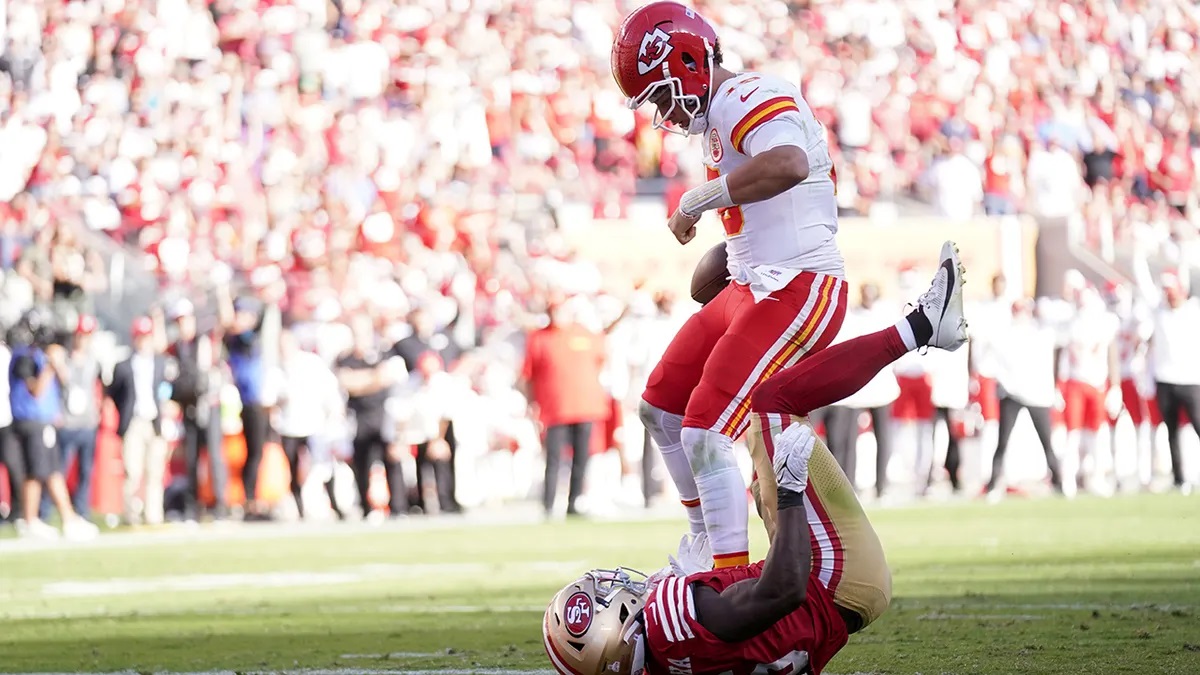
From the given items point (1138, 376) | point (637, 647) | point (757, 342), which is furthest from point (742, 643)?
point (1138, 376)

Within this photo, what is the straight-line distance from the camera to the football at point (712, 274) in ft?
23.5

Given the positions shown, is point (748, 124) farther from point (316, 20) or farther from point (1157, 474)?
point (316, 20)

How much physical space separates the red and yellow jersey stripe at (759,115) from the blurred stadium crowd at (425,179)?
9833 millimetres

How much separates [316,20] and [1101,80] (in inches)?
403

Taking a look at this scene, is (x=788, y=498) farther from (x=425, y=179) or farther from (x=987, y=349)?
(x=425, y=179)

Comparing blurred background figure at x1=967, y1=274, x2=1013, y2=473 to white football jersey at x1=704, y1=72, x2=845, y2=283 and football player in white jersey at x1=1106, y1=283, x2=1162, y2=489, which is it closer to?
football player in white jersey at x1=1106, y1=283, x2=1162, y2=489

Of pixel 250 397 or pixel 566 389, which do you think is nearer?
pixel 566 389

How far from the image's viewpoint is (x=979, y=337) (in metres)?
17.8

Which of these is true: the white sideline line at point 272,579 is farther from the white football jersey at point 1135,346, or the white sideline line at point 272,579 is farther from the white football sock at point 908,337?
the white football jersey at point 1135,346

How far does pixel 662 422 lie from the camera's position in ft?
23.0

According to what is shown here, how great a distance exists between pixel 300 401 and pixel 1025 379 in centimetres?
619

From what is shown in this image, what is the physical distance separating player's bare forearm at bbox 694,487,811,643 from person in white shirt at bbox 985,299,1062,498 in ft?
38.8

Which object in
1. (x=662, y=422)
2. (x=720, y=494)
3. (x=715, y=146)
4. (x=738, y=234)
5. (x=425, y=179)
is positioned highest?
(x=425, y=179)

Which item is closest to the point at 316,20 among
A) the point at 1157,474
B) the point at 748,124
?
the point at 1157,474
